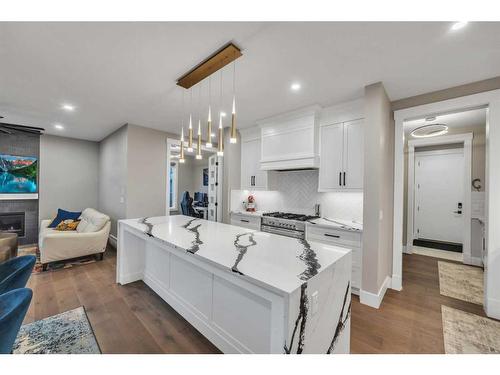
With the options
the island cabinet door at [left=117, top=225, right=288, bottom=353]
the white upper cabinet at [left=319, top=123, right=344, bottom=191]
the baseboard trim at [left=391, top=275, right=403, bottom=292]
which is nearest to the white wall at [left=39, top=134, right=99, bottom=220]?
the island cabinet door at [left=117, top=225, right=288, bottom=353]

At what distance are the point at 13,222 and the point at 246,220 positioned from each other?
521cm

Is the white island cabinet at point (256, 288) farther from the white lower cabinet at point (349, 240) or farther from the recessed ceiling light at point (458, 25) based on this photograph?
the recessed ceiling light at point (458, 25)

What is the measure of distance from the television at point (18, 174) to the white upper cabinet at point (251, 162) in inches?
190

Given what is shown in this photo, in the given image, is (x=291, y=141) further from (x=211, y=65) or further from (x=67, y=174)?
(x=67, y=174)

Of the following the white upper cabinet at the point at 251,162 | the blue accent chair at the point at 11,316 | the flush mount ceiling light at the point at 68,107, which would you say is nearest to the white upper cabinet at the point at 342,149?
the white upper cabinet at the point at 251,162

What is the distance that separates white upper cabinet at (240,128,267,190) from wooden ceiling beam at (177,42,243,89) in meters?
1.90

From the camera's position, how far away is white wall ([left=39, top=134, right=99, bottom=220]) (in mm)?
4898

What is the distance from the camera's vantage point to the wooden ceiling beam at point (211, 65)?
1.75 meters

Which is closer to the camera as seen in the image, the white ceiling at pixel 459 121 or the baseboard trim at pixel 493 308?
the baseboard trim at pixel 493 308

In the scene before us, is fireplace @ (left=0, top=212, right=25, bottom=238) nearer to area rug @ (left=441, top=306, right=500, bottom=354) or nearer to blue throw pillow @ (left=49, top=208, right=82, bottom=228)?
blue throw pillow @ (left=49, top=208, right=82, bottom=228)

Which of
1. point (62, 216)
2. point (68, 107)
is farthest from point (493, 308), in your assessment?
point (62, 216)

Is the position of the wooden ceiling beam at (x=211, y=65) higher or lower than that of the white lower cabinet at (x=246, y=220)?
higher
